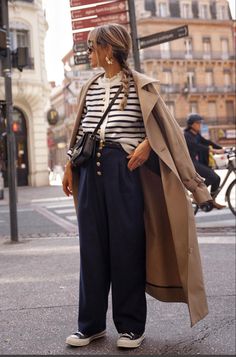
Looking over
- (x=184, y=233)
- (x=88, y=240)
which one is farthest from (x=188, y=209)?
(x=88, y=240)

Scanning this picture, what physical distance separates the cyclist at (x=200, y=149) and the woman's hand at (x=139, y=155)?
17.9ft

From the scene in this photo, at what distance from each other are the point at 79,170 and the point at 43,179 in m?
22.9

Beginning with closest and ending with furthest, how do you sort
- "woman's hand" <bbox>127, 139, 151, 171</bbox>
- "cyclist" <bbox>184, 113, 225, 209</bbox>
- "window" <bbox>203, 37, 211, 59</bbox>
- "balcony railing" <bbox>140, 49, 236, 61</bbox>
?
"woman's hand" <bbox>127, 139, 151, 171</bbox> → "cyclist" <bbox>184, 113, 225, 209</bbox> → "balcony railing" <bbox>140, 49, 236, 61</bbox> → "window" <bbox>203, 37, 211, 59</bbox>

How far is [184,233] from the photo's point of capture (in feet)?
8.71

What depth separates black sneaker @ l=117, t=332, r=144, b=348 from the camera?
2.73 meters

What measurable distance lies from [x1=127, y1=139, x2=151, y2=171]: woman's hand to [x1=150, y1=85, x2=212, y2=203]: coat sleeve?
12 cm

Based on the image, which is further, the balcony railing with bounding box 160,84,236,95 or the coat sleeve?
the balcony railing with bounding box 160,84,236,95

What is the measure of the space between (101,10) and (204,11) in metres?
52.2

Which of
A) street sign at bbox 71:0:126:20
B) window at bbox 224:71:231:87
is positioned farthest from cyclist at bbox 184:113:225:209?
window at bbox 224:71:231:87

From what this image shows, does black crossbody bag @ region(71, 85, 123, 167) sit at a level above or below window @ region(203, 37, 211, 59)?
below

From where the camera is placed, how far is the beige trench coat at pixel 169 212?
8.65 feet

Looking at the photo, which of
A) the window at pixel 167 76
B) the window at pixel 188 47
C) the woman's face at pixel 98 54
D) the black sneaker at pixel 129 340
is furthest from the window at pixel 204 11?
the black sneaker at pixel 129 340

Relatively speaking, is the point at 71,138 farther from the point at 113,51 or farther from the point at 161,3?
the point at 161,3

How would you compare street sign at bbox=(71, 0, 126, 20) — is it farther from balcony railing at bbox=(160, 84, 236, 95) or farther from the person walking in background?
balcony railing at bbox=(160, 84, 236, 95)
